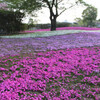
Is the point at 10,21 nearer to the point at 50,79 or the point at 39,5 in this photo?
the point at 39,5

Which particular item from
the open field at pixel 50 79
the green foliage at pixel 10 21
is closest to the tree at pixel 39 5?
the green foliage at pixel 10 21

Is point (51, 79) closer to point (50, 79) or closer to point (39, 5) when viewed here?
point (50, 79)

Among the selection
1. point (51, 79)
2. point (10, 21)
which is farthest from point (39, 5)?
point (51, 79)

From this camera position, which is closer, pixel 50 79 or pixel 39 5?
pixel 50 79

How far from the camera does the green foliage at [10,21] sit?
15250 mm

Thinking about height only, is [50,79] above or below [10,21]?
below

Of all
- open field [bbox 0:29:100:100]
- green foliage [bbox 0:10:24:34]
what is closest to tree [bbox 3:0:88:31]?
green foliage [bbox 0:10:24:34]

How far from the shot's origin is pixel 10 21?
51.6 ft

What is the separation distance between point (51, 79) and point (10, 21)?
43.3 feet

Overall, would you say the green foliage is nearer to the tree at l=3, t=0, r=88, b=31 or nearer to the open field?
the tree at l=3, t=0, r=88, b=31

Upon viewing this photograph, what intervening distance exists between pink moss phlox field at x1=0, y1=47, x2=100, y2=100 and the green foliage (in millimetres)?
11401

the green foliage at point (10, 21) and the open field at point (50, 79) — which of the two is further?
the green foliage at point (10, 21)

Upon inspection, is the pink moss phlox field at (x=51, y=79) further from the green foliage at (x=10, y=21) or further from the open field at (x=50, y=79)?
the green foliage at (x=10, y=21)

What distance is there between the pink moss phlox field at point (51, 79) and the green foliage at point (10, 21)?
11.4 meters
